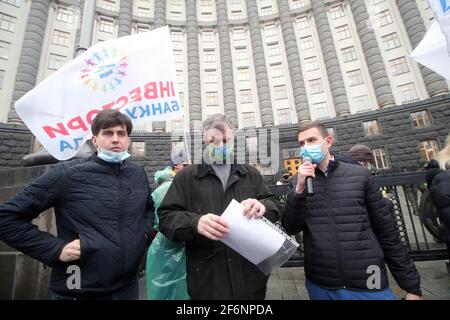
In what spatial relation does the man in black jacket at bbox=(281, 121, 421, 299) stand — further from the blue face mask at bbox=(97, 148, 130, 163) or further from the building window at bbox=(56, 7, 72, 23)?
the building window at bbox=(56, 7, 72, 23)

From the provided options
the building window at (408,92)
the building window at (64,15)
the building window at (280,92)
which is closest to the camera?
the building window at (408,92)

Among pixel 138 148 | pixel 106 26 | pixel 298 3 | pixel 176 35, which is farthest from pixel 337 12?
pixel 138 148

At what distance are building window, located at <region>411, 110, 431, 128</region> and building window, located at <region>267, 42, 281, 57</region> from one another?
44.1 ft

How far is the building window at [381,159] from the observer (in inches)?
684

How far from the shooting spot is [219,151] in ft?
5.59

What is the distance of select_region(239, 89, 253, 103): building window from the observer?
2252cm

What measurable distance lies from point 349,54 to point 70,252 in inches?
1010

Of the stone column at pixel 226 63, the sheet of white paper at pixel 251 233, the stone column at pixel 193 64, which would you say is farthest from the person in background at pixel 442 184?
the stone column at pixel 193 64

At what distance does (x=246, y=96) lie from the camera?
2264 centimetres

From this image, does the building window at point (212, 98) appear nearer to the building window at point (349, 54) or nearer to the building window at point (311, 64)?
the building window at point (311, 64)

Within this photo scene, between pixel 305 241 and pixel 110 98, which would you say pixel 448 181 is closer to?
pixel 305 241

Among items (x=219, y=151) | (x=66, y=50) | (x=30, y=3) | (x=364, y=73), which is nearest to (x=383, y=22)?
(x=364, y=73)

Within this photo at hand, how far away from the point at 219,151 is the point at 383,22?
26.6 m

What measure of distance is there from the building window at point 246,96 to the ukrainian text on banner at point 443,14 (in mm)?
20311
